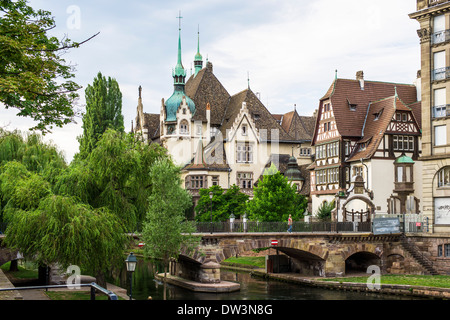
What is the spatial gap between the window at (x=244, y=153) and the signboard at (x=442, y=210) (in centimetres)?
3393

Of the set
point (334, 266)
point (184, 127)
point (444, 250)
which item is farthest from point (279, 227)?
point (184, 127)

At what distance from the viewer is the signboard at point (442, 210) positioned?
1826 inches

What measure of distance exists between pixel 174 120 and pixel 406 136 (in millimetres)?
31233

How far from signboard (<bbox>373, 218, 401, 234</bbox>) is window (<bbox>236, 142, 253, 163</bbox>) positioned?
3103 centimetres

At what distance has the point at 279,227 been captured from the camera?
48.3m

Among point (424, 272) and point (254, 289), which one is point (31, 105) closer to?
point (254, 289)

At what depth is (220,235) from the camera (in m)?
45.2

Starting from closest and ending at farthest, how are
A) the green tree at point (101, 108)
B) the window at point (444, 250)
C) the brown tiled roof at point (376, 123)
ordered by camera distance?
the window at point (444, 250) → the brown tiled roof at point (376, 123) → the green tree at point (101, 108)

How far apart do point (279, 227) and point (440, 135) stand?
46.4 ft

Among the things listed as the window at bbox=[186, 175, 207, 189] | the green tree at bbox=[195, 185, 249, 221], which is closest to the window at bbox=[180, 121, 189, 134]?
the window at bbox=[186, 175, 207, 189]

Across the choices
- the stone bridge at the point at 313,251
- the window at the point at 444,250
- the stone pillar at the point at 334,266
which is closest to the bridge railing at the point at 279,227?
the stone bridge at the point at 313,251

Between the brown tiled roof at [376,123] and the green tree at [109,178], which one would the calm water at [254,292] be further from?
the brown tiled roof at [376,123]
